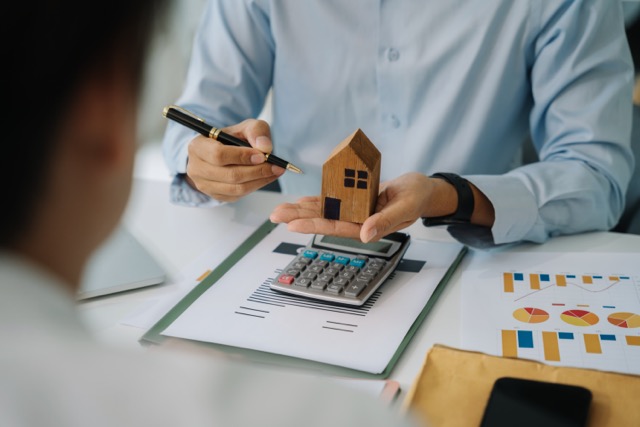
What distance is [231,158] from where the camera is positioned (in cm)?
114

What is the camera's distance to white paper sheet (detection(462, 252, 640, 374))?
89 cm

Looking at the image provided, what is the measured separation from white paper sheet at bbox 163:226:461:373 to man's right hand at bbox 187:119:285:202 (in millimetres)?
136

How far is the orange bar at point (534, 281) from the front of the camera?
1.04 m

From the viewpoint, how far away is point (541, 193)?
3.98ft

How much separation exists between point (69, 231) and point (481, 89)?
109 centimetres

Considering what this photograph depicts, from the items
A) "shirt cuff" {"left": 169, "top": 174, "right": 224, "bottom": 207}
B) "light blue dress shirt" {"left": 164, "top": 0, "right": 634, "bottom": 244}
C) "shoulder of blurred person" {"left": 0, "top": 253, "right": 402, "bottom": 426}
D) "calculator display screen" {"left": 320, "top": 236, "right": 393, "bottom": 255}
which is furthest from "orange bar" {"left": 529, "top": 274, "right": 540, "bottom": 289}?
"shoulder of blurred person" {"left": 0, "top": 253, "right": 402, "bottom": 426}

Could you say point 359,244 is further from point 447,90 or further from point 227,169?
point 447,90

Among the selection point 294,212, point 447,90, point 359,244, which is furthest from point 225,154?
point 447,90

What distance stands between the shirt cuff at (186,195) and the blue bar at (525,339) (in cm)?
59

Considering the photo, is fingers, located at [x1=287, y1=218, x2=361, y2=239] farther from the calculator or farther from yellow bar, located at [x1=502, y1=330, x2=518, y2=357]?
yellow bar, located at [x1=502, y1=330, x2=518, y2=357]

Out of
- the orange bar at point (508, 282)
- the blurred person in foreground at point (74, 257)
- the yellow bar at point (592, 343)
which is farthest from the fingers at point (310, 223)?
the blurred person in foreground at point (74, 257)

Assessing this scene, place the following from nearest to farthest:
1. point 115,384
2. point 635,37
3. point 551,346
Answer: point 115,384 → point 551,346 → point 635,37

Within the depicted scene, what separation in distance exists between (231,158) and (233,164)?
19 mm

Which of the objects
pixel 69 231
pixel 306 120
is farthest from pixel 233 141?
pixel 69 231
